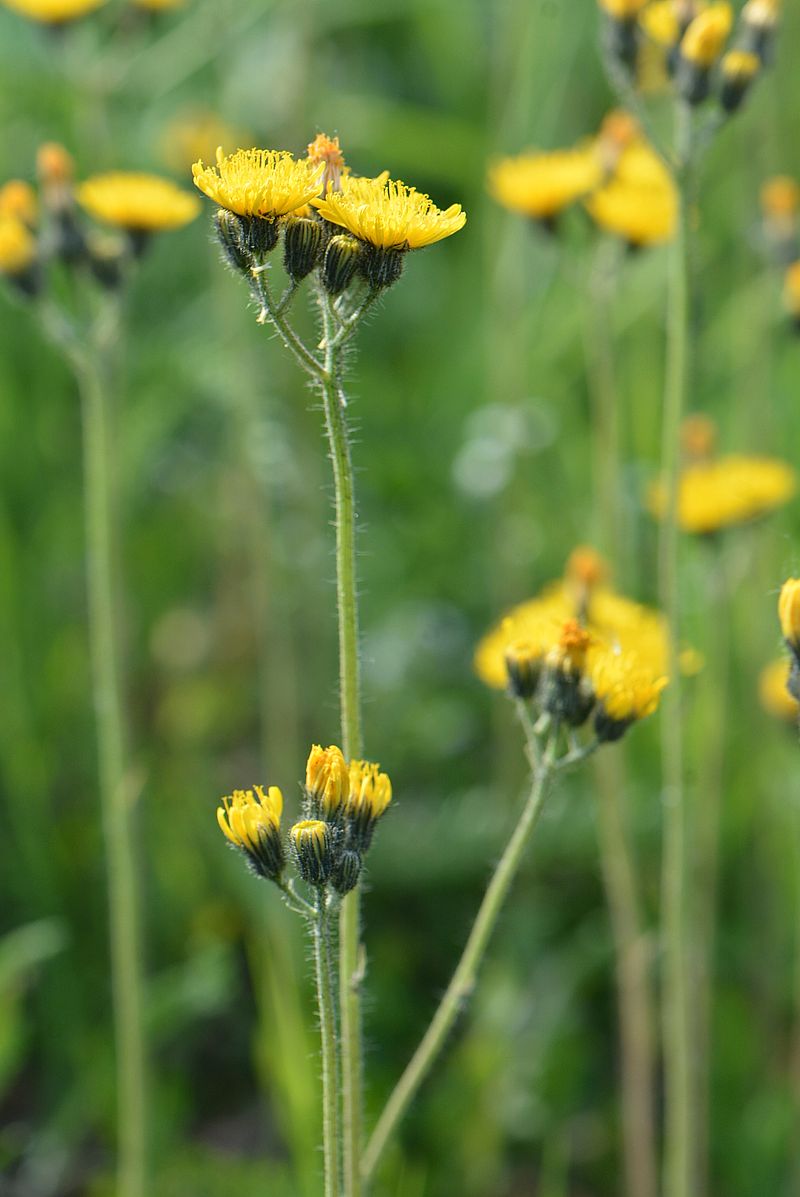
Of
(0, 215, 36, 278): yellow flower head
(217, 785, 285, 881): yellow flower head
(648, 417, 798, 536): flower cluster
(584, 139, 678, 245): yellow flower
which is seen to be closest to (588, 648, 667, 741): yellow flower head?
(217, 785, 285, 881): yellow flower head

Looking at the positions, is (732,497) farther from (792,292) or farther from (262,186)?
(262,186)

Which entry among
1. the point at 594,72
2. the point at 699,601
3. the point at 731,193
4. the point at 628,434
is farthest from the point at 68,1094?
the point at 594,72

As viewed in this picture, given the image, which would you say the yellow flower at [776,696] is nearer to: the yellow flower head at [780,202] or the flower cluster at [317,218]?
the yellow flower head at [780,202]

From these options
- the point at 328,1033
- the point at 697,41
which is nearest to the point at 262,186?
the point at 328,1033

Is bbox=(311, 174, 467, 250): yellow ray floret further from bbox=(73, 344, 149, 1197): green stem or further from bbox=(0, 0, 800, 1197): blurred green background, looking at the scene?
bbox=(0, 0, 800, 1197): blurred green background

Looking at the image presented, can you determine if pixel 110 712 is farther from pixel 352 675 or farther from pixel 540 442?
pixel 540 442
